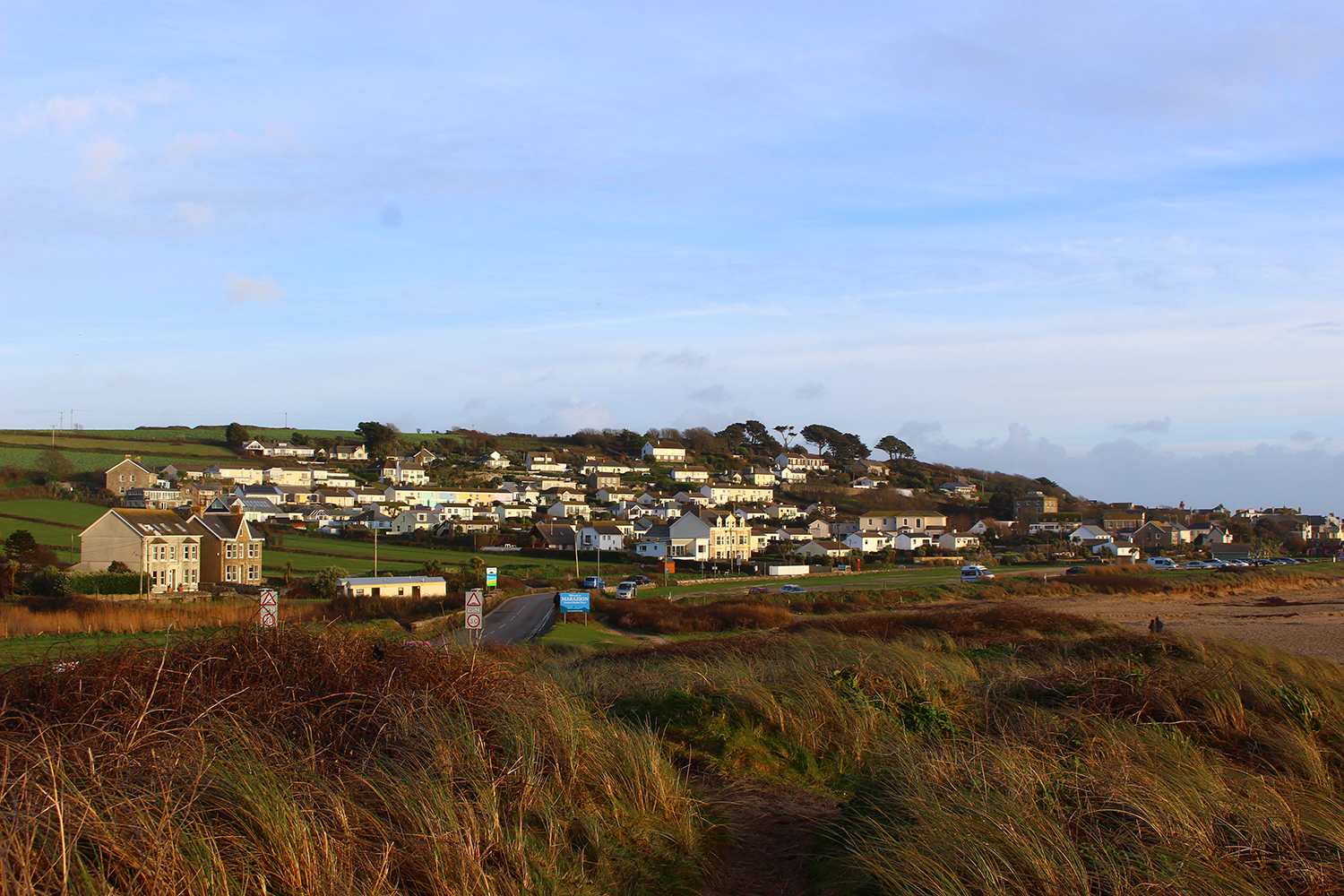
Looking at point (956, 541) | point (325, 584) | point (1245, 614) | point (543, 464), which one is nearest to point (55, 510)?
point (325, 584)

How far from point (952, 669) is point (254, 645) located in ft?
28.5

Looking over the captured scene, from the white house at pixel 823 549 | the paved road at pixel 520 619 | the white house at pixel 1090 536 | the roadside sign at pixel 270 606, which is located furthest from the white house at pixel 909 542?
the roadside sign at pixel 270 606

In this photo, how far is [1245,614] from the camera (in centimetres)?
4606

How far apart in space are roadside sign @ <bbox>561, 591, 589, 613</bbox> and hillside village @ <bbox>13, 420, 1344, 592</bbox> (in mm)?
26727

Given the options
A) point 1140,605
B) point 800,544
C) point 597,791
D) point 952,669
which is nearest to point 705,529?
point 800,544

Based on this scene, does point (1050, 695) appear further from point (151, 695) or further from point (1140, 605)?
point (1140, 605)

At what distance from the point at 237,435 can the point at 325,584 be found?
111m

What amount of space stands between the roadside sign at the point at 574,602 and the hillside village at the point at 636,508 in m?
26.7

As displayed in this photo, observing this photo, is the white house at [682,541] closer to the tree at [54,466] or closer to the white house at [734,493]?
the white house at [734,493]

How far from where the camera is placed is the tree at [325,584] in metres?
52.9

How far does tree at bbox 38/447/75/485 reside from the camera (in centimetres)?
10044

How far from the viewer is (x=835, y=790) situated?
785 centimetres

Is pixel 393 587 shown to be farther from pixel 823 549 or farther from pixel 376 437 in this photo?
pixel 376 437

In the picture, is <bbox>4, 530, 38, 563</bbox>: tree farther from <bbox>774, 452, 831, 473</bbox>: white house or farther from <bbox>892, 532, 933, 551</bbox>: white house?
<bbox>774, 452, 831, 473</bbox>: white house
